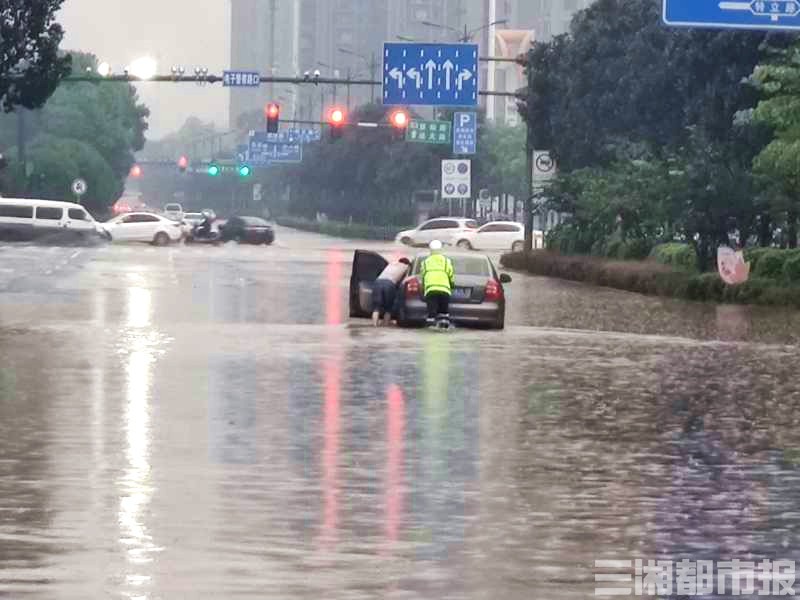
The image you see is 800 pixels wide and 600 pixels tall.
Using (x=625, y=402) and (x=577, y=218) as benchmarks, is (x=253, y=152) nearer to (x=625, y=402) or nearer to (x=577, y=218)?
(x=577, y=218)

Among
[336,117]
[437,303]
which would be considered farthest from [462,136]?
[437,303]

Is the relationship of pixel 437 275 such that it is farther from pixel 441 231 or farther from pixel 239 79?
pixel 441 231

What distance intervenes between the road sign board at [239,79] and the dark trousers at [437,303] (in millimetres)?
39145

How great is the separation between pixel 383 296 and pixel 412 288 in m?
0.79

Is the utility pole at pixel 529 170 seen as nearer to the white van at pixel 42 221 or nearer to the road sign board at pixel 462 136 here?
the road sign board at pixel 462 136

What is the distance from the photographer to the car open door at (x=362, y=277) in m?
35.8

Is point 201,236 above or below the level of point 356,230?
above

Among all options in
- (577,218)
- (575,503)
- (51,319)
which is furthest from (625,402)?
(577,218)

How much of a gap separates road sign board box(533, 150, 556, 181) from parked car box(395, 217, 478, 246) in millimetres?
19442

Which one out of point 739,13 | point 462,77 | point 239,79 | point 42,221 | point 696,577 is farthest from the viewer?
point 42,221

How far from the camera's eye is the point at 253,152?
6334 inches

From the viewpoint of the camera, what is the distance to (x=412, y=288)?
110 ft

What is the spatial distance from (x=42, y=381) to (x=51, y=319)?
1134 centimetres

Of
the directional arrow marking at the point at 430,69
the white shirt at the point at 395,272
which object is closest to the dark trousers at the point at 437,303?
the white shirt at the point at 395,272
